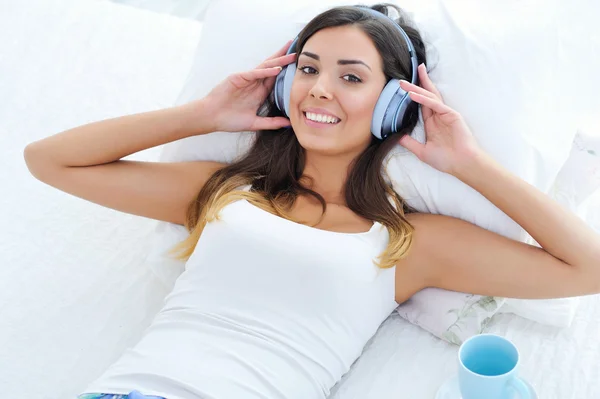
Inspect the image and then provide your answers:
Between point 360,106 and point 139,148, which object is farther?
point 139,148

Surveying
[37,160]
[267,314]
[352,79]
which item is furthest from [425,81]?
[37,160]

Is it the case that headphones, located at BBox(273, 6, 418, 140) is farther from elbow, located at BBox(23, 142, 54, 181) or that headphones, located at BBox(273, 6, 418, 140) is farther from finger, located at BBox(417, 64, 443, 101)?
elbow, located at BBox(23, 142, 54, 181)

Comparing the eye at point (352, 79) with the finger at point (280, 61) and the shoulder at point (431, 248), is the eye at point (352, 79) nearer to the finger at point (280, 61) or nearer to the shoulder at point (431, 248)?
the finger at point (280, 61)

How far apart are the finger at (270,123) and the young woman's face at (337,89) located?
6.1 inches

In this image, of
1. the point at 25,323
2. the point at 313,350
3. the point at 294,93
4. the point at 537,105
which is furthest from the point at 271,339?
the point at 537,105

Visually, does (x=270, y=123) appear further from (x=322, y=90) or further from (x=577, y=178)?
(x=577, y=178)

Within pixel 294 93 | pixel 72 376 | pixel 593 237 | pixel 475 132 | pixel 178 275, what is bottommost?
pixel 72 376

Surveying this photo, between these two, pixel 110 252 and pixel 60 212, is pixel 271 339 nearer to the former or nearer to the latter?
pixel 110 252

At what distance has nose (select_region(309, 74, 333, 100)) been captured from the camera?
151 cm

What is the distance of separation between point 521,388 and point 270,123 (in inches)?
31.6

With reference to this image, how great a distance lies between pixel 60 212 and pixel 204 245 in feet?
2.00

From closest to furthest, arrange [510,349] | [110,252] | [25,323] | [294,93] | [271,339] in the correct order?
[510,349] < [271,339] < [294,93] < [25,323] < [110,252]

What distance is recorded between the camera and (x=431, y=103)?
156 centimetres

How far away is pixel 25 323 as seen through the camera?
1.73 metres
